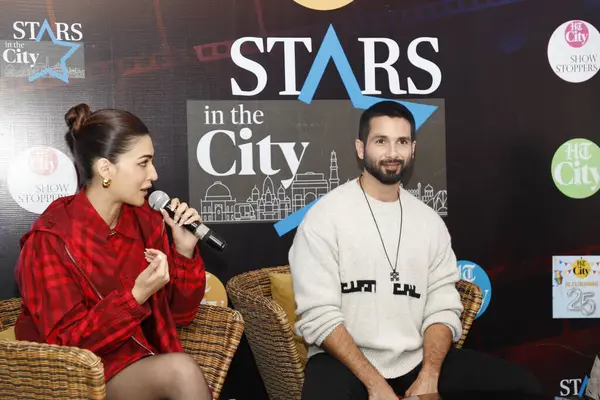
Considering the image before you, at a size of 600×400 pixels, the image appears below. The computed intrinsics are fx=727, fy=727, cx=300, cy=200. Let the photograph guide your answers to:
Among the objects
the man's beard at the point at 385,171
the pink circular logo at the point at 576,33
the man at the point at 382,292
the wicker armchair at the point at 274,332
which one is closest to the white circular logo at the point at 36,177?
the wicker armchair at the point at 274,332

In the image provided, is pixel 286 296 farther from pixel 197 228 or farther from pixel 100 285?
pixel 100 285

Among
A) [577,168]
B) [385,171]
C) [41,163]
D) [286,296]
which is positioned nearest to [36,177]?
[41,163]

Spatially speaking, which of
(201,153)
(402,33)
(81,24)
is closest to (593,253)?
(402,33)

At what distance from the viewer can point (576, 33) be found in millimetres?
3613

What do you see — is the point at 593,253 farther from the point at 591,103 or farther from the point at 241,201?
the point at 241,201

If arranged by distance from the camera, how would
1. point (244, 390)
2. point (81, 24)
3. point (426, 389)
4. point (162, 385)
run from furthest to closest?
point (244, 390), point (81, 24), point (426, 389), point (162, 385)

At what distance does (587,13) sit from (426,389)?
217cm

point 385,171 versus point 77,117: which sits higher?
point 77,117

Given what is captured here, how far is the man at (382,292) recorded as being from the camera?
2.55 m

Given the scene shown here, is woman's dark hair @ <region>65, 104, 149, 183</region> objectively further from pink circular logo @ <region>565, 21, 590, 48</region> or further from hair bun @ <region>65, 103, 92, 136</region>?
pink circular logo @ <region>565, 21, 590, 48</region>

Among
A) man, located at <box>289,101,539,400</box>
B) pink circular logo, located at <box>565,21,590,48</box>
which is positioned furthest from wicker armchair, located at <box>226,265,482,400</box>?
pink circular logo, located at <box>565,21,590,48</box>

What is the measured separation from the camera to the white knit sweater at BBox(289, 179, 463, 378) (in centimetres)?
262

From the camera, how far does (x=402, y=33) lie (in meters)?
3.46

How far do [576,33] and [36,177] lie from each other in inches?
105
